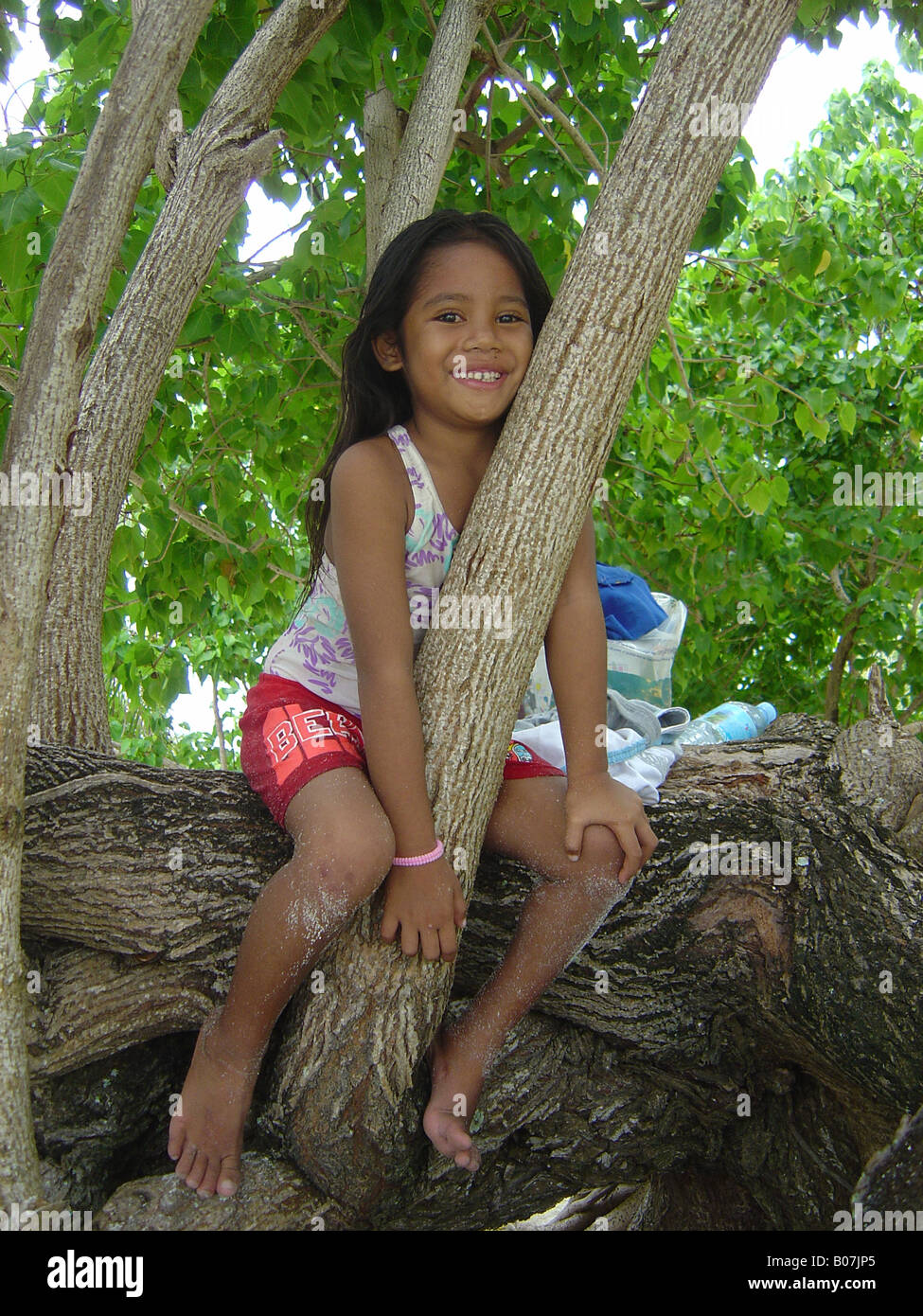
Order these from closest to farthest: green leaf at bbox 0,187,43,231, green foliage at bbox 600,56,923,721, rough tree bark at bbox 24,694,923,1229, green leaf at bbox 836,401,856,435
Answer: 1. rough tree bark at bbox 24,694,923,1229
2. green leaf at bbox 0,187,43,231
3. green leaf at bbox 836,401,856,435
4. green foliage at bbox 600,56,923,721

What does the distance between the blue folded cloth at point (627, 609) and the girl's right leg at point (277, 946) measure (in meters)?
1.08

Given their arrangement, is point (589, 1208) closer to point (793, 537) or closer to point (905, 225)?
point (793, 537)

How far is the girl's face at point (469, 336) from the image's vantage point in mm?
2127

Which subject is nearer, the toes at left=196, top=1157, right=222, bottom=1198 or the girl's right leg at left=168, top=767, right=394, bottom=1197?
the girl's right leg at left=168, top=767, right=394, bottom=1197

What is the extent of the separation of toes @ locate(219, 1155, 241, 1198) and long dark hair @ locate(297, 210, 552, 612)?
112cm

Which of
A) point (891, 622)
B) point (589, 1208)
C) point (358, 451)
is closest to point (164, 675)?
point (589, 1208)

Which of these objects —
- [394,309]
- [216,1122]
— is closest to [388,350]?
[394,309]

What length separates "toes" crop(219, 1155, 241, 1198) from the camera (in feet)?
6.42

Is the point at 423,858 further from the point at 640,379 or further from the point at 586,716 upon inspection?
the point at 640,379

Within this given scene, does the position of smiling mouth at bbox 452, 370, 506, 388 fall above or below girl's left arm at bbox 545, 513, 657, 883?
above

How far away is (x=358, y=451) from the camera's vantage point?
2.05 meters

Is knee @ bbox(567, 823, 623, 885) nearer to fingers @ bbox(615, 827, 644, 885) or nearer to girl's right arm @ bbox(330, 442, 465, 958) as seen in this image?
fingers @ bbox(615, 827, 644, 885)

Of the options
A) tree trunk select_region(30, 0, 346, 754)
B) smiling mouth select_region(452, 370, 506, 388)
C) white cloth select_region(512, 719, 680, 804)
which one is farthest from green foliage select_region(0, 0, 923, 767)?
white cloth select_region(512, 719, 680, 804)
